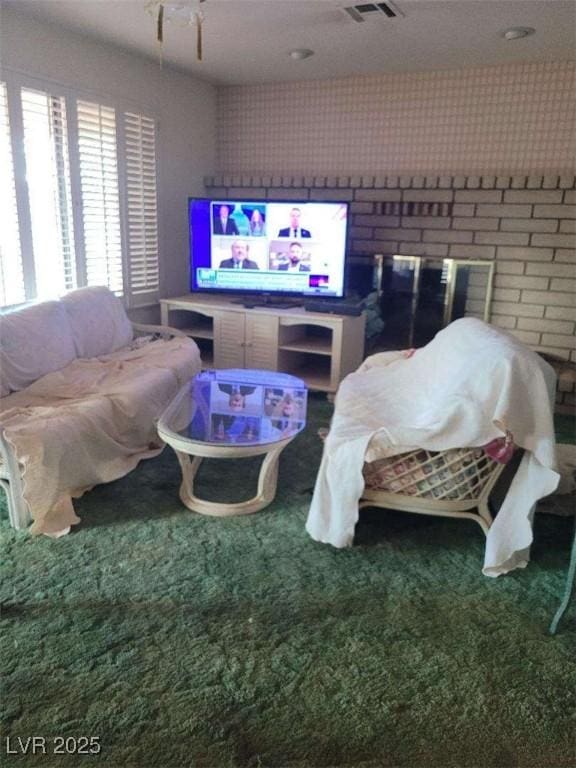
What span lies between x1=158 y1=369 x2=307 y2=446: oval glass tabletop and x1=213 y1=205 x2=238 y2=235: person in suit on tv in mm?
1228

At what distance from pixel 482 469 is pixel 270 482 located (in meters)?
0.91

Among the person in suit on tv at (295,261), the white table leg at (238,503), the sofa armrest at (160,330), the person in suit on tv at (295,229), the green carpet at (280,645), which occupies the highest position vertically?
the person in suit on tv at (295,229)

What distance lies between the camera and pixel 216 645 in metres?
1.64

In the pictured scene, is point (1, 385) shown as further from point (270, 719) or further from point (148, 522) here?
point (270, 719)

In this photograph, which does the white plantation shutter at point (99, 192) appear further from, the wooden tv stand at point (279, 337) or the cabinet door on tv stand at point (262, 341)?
the cabinet door on tv stand at point (262, 341)

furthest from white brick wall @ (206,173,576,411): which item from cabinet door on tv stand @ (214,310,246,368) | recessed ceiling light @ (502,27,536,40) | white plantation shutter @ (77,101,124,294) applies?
white plantation shutter @ (77,101,124,294)

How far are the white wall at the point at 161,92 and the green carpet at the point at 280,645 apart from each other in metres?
2.42

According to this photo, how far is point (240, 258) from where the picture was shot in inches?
158

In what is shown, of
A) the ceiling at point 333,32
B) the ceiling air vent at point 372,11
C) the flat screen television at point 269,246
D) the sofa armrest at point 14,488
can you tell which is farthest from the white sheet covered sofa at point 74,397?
the ceiling air vent at point 372,11

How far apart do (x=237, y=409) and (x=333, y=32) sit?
6.91 feet

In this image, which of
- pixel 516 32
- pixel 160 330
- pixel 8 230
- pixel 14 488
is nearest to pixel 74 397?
pixel 14 488

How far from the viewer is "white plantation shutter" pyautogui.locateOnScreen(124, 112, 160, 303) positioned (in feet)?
12.3

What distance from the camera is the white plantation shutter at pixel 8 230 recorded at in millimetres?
2869

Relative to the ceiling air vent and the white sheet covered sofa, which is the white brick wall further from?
the white sheet covered sofa
